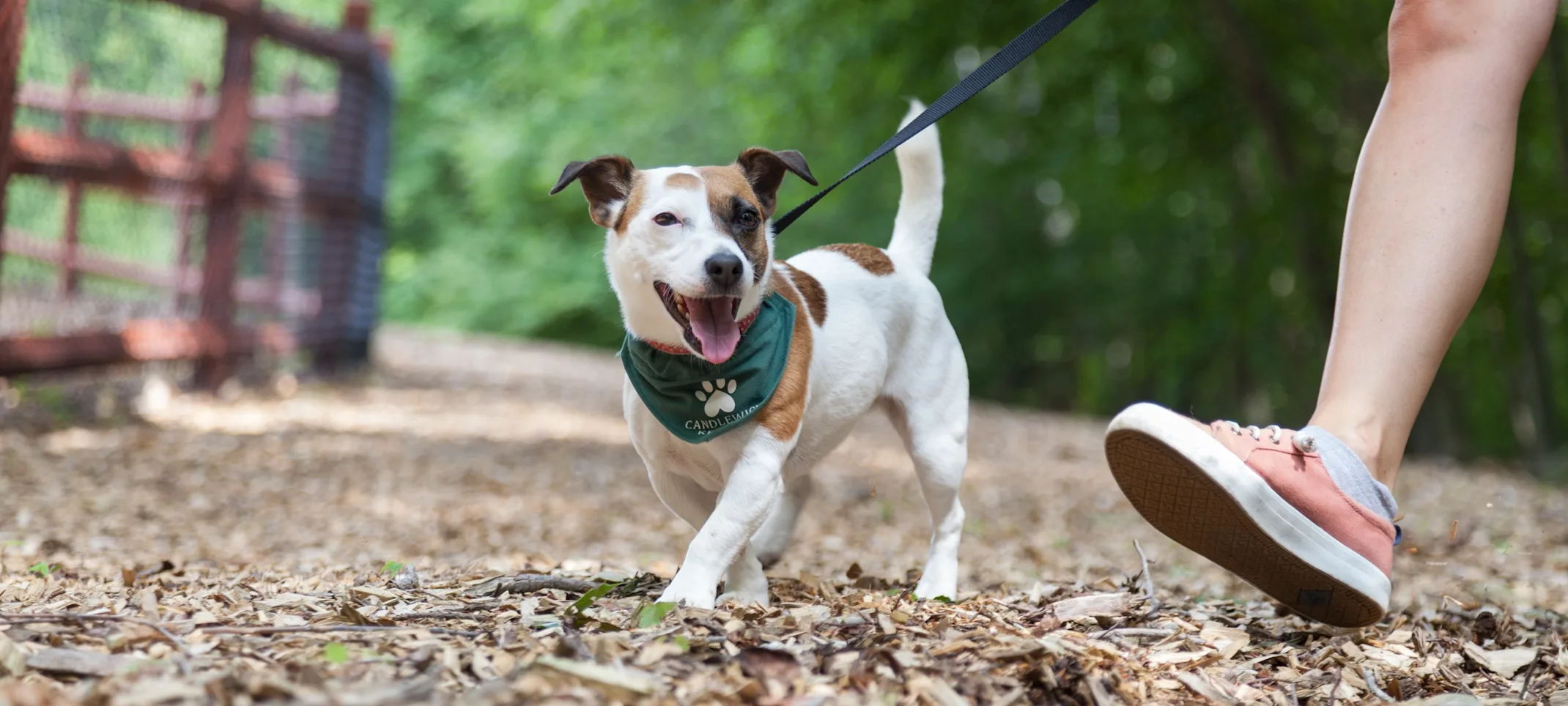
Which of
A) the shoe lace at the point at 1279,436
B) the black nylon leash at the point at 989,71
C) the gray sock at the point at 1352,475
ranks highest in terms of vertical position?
the black nylon leash at the point at 989,71

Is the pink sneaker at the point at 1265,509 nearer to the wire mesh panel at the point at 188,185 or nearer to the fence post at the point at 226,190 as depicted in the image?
the wire mesh panel at the point at 188,185

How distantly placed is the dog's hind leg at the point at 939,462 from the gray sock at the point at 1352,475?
0.85 metres

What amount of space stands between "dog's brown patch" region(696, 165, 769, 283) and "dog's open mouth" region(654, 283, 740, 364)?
9 centimetres

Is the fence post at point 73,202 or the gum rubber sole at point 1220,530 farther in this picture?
the fence post at point 73,202

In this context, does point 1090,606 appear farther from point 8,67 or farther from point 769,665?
point 8,67

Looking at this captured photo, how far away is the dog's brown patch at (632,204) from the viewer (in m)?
2.68

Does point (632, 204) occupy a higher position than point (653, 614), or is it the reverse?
point (632, 204)

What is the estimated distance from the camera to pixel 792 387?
103 inches

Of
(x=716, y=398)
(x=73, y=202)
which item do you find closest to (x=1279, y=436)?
(x=716, y=398)

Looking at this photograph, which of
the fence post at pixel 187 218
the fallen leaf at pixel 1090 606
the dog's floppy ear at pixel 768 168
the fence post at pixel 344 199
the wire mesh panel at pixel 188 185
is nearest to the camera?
the fallen leaf at pixel 1090 606

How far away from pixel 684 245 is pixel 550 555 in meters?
1.99

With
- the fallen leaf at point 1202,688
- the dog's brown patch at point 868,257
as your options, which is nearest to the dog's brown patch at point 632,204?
the dog's brown patch at point 868,257

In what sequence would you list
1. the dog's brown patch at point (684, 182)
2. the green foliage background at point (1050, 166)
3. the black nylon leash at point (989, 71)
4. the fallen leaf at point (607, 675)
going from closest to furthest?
the fallen leaf at point (607, 675) → the dog's brown patch at point (684, 182) → the black nylon leash at point (989, 71) → the green foliage background at point (1050, 166)

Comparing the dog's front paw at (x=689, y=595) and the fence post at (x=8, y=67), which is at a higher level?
the fence post at (x=8, y=67)
